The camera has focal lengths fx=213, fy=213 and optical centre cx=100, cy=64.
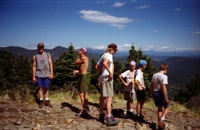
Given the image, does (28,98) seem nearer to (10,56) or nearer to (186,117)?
(186,117)

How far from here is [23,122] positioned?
5.94 meters

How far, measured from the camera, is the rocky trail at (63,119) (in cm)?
577

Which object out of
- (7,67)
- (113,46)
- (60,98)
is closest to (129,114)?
(113,46)

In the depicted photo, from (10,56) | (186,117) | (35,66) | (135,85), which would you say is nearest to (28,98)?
(35,66)

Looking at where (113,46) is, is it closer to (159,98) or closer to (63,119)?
(159,98)

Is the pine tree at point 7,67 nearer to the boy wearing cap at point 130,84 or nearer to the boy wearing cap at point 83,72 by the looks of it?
the boy wearing cap at point 83,72

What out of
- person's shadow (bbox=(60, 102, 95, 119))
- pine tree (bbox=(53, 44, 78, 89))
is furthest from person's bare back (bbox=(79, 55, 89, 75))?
pine tree (bbox=(53, 44, 78, 89))

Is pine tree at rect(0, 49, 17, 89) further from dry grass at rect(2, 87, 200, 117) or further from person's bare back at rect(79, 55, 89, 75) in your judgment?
person's bare back at rect(79, 55, 89, 75)

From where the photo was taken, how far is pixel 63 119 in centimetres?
621

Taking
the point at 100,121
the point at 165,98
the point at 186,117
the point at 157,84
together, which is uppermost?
the point at 157,84

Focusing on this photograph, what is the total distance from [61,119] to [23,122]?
41.2 inches

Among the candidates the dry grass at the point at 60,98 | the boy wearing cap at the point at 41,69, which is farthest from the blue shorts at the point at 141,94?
the boy wearing cap at the point at 41,69

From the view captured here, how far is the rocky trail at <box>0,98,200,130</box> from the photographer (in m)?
5.77

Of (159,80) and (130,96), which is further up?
(159,80)
